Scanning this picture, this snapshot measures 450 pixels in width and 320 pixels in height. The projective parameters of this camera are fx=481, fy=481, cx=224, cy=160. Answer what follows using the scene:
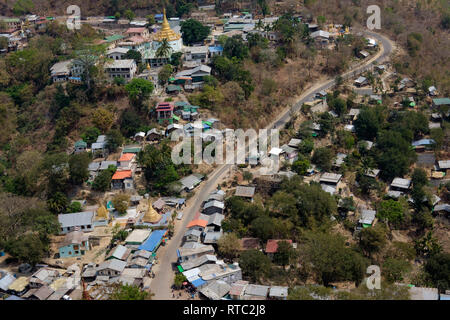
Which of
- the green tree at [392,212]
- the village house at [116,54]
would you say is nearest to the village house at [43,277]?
the green tree at [392,212]

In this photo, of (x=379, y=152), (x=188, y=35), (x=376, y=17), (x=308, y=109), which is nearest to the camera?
(x=379, y=152)

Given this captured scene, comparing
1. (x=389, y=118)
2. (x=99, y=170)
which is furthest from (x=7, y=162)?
(x=389, y=118)

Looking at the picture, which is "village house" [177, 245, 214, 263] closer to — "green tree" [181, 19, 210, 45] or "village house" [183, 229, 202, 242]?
"village house" [183, 229, 202, 242]

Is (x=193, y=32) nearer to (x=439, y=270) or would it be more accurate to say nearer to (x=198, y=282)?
(x=198, y=282)

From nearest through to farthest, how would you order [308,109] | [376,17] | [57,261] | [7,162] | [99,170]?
[57,261] < [99,170] < [7,162] < [308,109] < [376,17]

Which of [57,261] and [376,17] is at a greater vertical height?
[376,17]

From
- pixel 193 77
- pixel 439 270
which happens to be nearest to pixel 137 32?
pixel 193 77

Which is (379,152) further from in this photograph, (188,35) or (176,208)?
(188,35)

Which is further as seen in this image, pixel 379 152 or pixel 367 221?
pixel 379 152
